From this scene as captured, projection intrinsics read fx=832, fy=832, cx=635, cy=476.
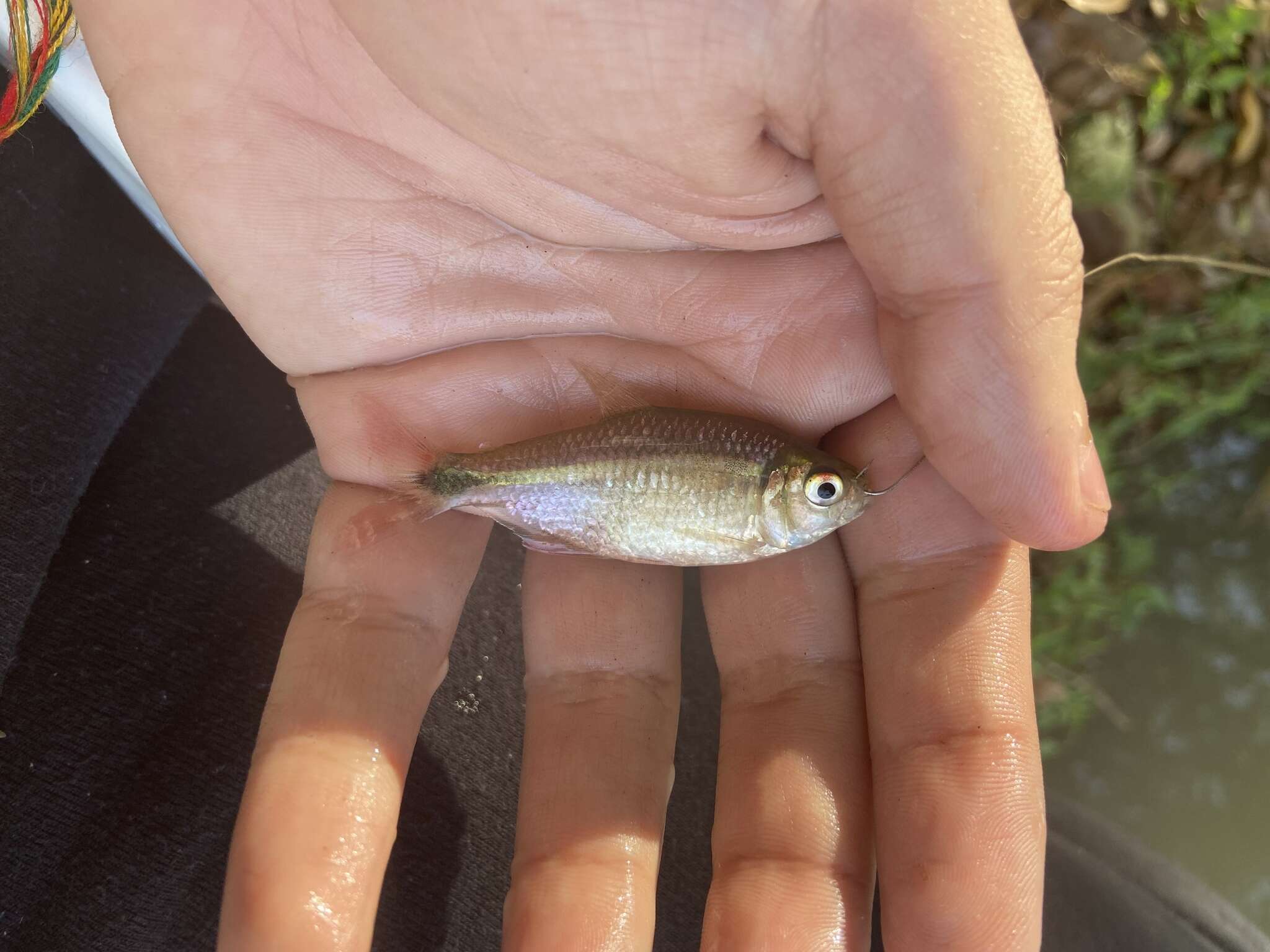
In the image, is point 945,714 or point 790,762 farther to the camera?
point 790,762

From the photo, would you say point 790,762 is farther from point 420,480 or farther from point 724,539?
point 420,480

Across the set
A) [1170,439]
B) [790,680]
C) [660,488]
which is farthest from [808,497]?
[1170,439]

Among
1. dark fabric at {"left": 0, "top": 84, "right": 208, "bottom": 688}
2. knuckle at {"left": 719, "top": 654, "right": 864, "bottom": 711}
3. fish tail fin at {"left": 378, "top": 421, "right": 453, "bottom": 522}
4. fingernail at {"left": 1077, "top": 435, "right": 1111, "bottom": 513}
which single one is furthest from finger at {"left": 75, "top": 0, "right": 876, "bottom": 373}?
knuckle at {"left": 719, "top": 654, "right": 864, "bottom": 711}

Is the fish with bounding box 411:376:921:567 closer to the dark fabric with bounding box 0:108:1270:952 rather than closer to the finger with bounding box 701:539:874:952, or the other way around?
the finger with bounding box 701:539:874:952

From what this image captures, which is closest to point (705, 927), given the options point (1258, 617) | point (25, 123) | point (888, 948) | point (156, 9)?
point (888, 948)

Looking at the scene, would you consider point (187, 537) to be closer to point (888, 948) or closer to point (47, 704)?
point (47, 704)

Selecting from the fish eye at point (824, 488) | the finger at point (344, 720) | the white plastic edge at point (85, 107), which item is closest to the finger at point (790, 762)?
the fish eye at point (824, 488)

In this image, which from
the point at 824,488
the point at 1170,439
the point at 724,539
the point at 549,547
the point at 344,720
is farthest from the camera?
the point at 1170,439

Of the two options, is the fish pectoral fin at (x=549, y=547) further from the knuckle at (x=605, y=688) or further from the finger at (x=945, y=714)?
the finger at (x=945, y=714)
